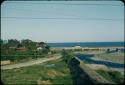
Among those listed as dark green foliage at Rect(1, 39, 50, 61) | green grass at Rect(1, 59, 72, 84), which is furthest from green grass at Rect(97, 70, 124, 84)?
dark green foliage at Rect(1, 39, 50, 61)

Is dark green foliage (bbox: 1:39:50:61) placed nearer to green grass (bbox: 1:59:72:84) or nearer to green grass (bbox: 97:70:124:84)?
green grass (bbox: 1:59:72:84)

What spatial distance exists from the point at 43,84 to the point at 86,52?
4013cm

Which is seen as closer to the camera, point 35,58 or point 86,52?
point 35,58

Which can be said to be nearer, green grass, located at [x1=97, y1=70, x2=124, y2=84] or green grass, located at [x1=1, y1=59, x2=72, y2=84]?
green grass, located at [x1=1, y1=59, x2=72, y2=84]

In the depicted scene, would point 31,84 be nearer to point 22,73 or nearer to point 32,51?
point 22,73

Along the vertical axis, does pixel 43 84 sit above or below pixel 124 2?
below

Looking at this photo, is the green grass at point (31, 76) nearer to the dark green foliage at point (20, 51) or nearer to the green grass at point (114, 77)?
the green grass at point (114, 77)

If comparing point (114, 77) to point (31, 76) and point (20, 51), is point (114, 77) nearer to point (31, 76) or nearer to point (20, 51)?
point (31, 76)

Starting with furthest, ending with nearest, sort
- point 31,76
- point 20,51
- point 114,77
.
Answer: point 20,51, point 31,76, point 114,77

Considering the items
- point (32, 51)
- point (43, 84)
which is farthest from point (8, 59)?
point (43, 84)

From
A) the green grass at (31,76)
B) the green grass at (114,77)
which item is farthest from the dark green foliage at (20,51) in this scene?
the green grass at (114,77)

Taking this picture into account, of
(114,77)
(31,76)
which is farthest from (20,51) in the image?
(114,77)

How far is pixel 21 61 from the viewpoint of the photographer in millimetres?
27719

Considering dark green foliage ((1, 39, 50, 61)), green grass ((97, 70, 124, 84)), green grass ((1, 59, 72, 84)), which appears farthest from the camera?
dark green foliage ((1, 39, 50, 61))
